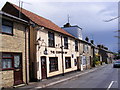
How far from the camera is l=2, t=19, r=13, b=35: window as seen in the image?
40.1 ft

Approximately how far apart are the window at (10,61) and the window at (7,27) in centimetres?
155

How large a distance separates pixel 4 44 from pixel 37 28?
4.55 m

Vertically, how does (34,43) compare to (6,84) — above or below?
above

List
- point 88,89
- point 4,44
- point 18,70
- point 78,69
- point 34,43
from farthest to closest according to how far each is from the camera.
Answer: point 78,69 < point 34,43 < point 18,70 < point 4,44 < point 88,89

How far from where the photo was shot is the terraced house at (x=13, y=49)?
1195 cm

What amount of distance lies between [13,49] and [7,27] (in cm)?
161

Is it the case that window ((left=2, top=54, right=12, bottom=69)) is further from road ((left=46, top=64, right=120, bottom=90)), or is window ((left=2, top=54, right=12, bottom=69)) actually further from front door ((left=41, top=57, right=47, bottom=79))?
front door ((left=41, top=57, right=47, bottom=79))

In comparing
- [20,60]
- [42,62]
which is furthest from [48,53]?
[20,60]

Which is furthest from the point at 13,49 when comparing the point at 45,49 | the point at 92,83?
the point at 92,83

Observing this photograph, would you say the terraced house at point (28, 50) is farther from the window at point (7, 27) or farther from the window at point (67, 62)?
the window at point (67, 62)

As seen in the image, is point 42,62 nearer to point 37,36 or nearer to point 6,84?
point 37,36

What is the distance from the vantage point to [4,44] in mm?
12023

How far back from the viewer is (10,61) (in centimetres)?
1270

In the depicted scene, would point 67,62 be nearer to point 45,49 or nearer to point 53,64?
point 53,64
